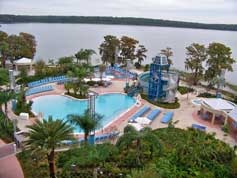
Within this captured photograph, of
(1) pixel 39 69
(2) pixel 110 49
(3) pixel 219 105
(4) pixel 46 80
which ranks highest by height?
(2) pixel 110 49

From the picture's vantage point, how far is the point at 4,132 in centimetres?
1888

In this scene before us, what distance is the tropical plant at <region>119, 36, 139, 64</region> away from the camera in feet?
135

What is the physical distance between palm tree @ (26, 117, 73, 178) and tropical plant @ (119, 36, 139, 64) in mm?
29176

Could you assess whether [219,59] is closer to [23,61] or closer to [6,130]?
[6,130]

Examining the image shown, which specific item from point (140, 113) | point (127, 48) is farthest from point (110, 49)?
point (140, 113)

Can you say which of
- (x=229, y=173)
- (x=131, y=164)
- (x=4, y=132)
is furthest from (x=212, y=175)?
(x=4, y=132)

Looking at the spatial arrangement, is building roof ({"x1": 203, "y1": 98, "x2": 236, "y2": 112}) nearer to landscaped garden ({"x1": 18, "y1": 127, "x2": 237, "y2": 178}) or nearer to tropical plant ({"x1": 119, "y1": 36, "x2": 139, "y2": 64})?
landscaped garden ({"x1": 18, "y1": 127, "x2": 237, "y2": 178})

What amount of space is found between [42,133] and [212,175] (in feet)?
31.3

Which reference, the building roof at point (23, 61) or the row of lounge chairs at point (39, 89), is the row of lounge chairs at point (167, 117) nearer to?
the row of lounge chairs at point (39, 89)

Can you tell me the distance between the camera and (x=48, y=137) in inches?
500

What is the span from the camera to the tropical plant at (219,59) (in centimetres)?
3172

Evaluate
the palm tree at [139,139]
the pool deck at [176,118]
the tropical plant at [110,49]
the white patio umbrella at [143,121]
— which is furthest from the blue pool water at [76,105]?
the tropical plant at [110,49]

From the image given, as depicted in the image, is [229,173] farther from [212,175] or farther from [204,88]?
[204,88]

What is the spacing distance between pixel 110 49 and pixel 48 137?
29887 mm
